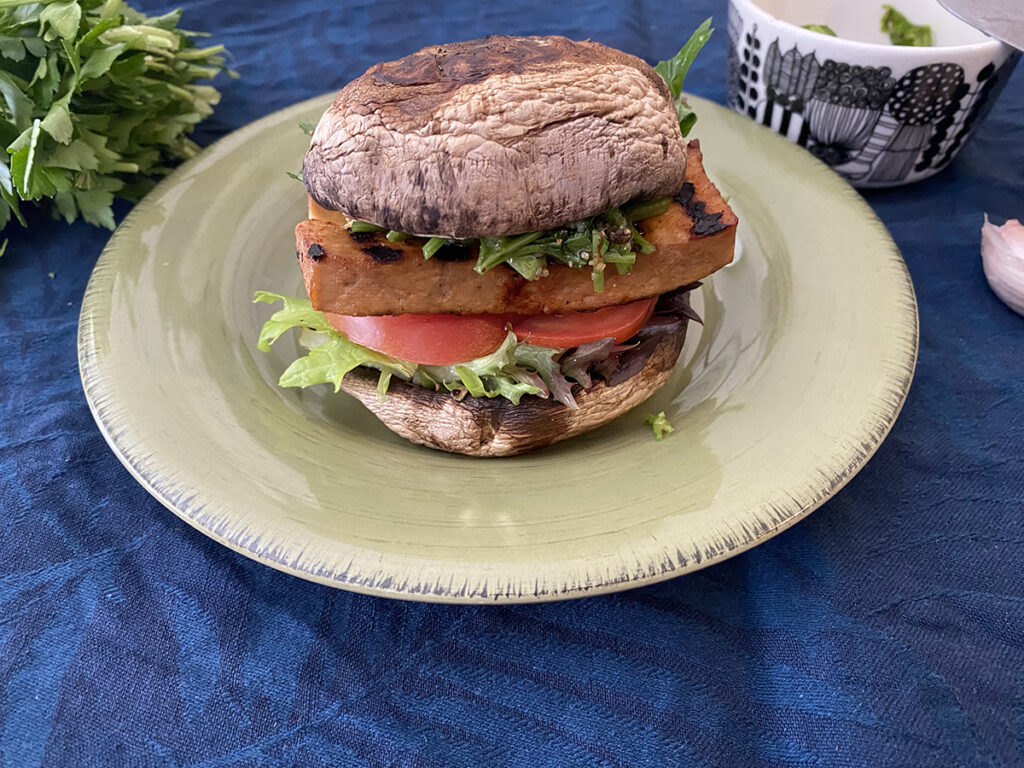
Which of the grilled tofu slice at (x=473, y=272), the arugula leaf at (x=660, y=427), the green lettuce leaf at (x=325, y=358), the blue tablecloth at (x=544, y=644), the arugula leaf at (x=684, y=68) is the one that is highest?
the arugula leaf at (x=684, y=68)

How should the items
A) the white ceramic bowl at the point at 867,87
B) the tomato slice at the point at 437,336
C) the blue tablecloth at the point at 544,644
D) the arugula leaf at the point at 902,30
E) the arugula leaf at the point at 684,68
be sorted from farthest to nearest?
the arugula leaf at the point at 902,30, the white ceramic bowl at the point at 867,87, the arugula leaf at the point at 684,68, the tomato slice at the point at 437,336, the blue tablecloth at the point at 544,644

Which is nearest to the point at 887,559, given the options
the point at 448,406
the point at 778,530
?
the point at 778,530

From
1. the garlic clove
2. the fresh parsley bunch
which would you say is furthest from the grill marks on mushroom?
the garlic clove

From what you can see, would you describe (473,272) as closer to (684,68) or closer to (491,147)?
(491,147)

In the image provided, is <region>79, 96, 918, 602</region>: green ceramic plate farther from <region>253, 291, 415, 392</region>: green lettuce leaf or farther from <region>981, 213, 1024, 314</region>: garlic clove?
<region>981, 213, 1024, 314</region>: garlic clove

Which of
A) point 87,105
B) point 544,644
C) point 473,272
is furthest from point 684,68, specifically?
point 87,105

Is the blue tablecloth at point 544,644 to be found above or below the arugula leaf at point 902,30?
below

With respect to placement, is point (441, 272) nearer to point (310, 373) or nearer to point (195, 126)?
point (310, 373)

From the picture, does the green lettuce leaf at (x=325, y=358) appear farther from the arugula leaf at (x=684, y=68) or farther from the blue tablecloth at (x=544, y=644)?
the arugula leaf at (x=684, y=68)

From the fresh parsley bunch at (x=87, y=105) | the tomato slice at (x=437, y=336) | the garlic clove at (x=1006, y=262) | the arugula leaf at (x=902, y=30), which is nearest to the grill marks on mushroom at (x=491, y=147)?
the tomato slice at (x=437, y=336)
